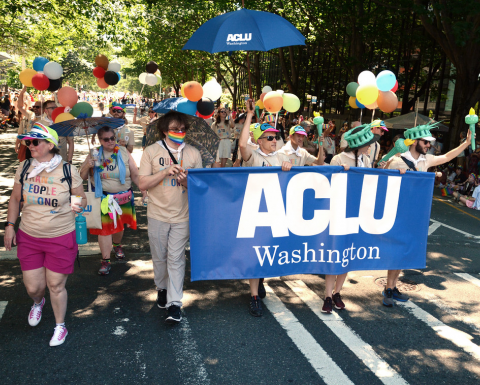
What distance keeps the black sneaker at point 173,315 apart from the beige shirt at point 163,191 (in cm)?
89

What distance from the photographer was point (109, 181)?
573 centimetres

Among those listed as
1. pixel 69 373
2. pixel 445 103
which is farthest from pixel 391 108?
pixel 445 103

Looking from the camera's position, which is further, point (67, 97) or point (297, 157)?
point (67, 97)

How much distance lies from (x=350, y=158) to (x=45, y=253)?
3.31 meters

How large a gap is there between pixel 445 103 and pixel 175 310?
19479mm

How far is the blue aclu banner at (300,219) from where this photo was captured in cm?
470

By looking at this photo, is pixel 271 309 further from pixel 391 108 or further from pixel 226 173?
pixel 391 108

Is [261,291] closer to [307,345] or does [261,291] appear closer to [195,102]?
[307,345]

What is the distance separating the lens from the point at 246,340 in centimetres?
440

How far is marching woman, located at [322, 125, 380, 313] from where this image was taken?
4.89m

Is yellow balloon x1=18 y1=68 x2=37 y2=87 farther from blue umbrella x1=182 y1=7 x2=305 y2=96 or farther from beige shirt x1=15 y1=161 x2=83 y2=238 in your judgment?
beige shirt x1=15 y1=161 x2=83 y2=238

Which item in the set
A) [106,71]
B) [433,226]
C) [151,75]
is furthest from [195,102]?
[433,226]

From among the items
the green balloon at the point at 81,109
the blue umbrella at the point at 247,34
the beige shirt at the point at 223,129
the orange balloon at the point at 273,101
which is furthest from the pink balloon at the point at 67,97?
the beige shirt at the point at 223,129

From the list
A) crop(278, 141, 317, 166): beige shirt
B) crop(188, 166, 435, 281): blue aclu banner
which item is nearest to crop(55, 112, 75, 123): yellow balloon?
crop(188, 166, 435, 281): blue aclu banner
